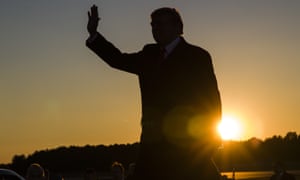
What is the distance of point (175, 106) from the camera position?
5617 mm

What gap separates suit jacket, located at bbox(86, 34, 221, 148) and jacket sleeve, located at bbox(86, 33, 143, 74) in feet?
0.29

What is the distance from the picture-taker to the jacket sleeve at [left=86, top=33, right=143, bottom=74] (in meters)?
5.98

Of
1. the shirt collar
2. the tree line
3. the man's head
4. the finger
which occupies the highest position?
the tree line

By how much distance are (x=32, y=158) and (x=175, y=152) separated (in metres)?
77.4

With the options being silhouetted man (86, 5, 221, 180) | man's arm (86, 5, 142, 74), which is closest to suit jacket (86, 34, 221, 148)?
silhouetted man (86, 5, 221, 180)

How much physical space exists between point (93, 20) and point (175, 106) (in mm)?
1024

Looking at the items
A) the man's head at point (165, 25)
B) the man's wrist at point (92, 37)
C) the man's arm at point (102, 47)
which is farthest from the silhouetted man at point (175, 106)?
the man's wrist at point (92, 37)

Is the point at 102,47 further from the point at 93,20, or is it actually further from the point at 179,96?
the point at 179,96

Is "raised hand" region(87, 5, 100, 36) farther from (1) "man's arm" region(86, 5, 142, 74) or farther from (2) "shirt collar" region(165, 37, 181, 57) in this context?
(2) "shirt collar" region(165, 37, 181, 57)

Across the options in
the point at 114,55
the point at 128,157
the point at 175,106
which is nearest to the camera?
the point at 175,106

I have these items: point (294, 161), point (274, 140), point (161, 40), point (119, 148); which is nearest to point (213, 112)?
point (161, 40)

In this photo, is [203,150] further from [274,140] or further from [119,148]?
[274,140]

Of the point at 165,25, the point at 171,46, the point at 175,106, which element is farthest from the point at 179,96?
the point at 165,25

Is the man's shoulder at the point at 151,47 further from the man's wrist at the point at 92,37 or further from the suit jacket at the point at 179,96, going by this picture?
the man's wrist at the point at 92,37
